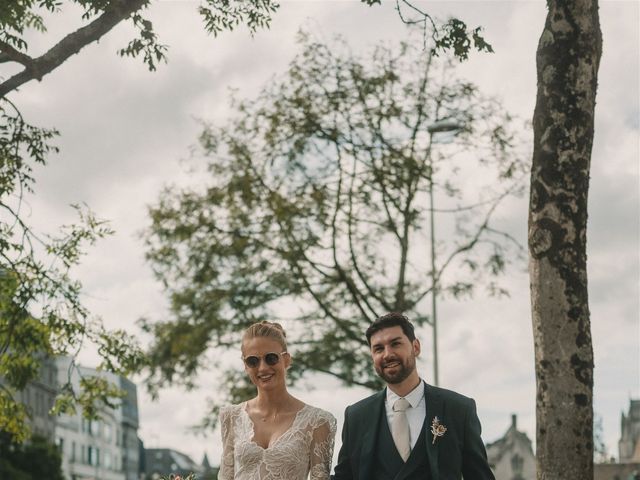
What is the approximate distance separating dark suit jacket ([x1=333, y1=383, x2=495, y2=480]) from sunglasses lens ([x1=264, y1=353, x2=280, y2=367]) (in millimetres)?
585

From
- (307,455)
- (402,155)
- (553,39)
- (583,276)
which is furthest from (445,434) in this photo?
(402,155)

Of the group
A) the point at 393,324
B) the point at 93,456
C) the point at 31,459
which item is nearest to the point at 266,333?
the point at 393,324

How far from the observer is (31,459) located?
7075 centimetres

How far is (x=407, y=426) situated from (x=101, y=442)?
14833cm

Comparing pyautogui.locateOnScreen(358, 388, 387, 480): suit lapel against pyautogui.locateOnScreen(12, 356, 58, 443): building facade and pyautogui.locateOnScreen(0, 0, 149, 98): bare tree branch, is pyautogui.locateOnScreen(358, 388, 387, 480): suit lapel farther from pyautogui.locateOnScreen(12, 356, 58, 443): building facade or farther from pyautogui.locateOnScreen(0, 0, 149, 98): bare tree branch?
pyautogui.locateOnScreen(12, 356, 58, 443): building facade

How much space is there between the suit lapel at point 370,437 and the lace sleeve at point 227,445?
0.94 metres

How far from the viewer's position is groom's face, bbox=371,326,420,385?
7.01 m

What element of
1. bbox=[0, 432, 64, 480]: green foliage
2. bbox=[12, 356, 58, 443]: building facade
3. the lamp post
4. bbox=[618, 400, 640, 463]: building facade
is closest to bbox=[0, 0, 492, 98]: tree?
the lamp post

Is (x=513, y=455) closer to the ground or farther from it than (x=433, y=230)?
farther from it

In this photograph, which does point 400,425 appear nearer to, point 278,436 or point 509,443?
point 278,436

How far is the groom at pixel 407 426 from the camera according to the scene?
23.2ft

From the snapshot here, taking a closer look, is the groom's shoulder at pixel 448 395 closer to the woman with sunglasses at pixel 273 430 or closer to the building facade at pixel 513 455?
the woman with sunglasses at pixel 273 430

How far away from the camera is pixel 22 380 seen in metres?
17.8

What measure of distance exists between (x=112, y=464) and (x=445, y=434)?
508 ft
